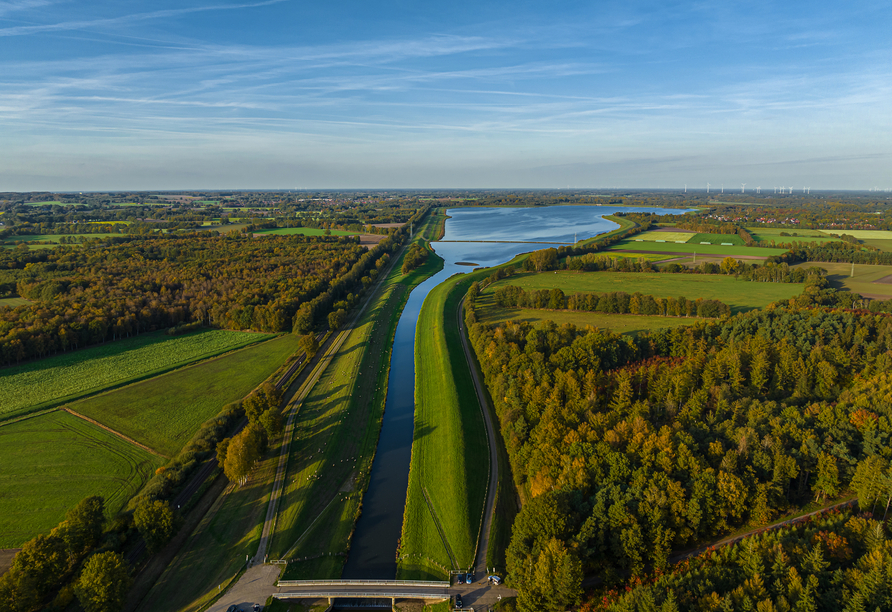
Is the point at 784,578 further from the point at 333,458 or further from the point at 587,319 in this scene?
the point at 587,319

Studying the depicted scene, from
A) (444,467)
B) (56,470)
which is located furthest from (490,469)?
(56,470)

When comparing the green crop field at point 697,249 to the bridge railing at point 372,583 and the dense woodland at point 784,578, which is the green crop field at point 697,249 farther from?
the bridge railing at point 372,583

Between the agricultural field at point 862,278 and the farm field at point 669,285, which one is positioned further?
the farm field at point 669,285

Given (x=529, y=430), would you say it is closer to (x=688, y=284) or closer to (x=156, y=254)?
(x=688, y=284)

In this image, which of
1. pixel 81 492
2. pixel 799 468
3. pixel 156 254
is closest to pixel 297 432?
pixel 81 492

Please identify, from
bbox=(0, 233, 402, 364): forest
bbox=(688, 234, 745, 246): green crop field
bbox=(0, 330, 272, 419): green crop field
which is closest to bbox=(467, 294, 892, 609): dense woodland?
Result: bbox=(0, 330, 272, 419): green crop field

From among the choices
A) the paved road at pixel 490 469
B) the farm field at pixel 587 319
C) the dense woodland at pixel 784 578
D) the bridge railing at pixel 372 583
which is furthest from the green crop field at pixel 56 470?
the farm field at pixel 587 319

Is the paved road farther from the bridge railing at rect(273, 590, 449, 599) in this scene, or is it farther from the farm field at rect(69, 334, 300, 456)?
the farm field at rect(69, 334, 300, 456)
